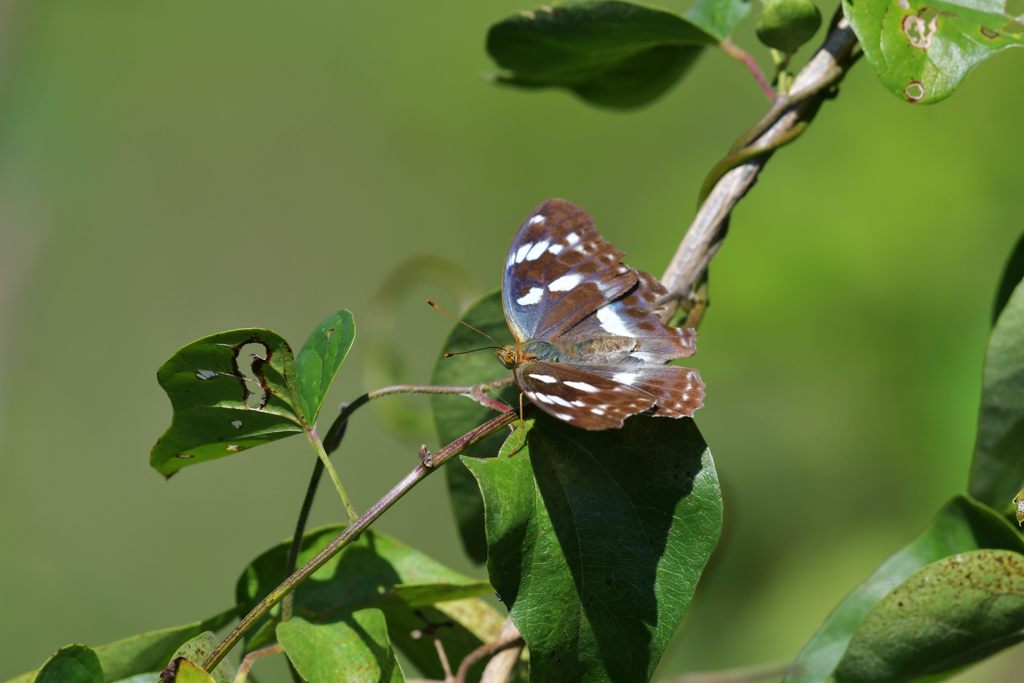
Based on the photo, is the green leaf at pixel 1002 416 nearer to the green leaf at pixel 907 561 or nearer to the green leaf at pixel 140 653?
the green leaf at pixel 907 561

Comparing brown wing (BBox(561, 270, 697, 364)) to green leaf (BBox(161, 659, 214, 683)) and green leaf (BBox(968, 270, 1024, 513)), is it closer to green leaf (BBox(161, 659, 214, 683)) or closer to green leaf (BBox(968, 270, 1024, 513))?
green leaf (BBox(968, 270, 1024, 513))

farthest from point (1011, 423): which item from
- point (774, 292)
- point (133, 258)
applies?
point (133, 258)

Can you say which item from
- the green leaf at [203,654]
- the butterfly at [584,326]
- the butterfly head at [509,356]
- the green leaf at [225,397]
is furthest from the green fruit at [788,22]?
the green leaf at [203,654]

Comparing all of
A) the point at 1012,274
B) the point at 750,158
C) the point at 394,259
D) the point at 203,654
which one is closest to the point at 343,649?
the point at 203,654

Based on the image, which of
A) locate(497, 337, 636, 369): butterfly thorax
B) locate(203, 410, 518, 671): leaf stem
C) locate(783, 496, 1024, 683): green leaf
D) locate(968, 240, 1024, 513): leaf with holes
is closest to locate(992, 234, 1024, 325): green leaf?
locate(968, 240, 1024, 513): leaf with holes

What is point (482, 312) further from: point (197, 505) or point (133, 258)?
point (133, 258)

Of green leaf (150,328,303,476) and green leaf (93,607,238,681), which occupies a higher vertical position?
green leaf (150,328,303,476)
